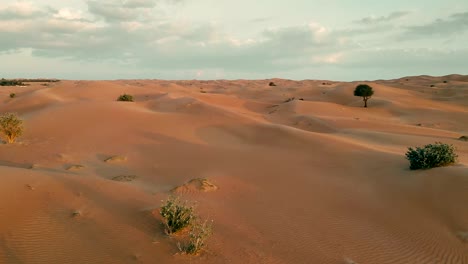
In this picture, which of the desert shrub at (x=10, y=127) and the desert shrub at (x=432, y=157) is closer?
the desert shrub at (x=432, y=157)

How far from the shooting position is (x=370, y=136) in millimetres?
20469

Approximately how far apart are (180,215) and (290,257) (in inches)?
80.7

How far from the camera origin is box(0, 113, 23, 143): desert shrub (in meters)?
15.0

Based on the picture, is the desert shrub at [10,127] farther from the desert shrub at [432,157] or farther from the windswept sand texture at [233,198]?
the desert shrub at [432,157]

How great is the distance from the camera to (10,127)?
50.0ft

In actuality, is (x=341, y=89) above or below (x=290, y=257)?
above

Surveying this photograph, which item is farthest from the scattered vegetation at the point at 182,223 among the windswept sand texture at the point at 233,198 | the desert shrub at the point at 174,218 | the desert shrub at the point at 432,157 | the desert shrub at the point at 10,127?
the desert shrub at the point at 10,127

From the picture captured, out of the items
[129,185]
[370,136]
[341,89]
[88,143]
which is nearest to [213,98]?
[341,89]

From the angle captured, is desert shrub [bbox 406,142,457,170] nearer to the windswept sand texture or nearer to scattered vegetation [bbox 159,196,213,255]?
the windswept sand texture

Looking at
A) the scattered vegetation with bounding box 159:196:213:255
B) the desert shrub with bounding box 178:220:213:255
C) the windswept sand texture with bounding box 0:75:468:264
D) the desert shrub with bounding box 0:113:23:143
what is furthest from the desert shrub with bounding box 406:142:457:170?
the desert shrub with bounding box 0:113:23:143

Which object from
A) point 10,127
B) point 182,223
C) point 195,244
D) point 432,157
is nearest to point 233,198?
point 182,223

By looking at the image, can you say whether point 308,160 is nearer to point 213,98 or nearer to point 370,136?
point 370,136

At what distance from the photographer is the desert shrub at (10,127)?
1503cm

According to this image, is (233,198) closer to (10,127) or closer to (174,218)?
(174,218)
